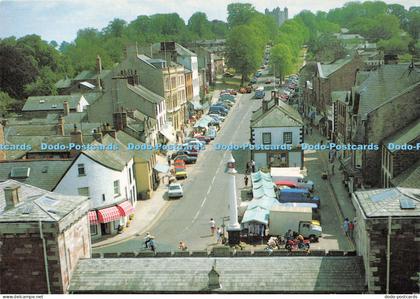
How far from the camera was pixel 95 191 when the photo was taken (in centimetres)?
4059

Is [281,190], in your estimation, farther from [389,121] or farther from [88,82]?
[88,82]

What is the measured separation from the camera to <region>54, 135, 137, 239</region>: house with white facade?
40.0 meters

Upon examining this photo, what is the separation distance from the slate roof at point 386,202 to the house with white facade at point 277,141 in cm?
3484

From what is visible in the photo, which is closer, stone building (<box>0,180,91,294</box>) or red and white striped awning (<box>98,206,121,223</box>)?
stone building (<box>0,180,91,294</box>)

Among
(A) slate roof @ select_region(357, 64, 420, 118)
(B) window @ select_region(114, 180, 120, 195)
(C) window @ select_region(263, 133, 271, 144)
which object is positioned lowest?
(B) window @ select_region(114, 180, 120, 195)

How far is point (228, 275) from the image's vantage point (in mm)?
20500

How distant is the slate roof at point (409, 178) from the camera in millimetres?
33344

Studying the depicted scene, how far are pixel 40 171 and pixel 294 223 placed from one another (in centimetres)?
2121

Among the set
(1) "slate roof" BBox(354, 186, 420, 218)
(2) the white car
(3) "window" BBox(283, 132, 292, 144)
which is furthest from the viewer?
(3) "window" BBox(283, 132, 292, 144)

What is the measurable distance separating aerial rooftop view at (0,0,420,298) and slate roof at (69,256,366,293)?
2.4 inches

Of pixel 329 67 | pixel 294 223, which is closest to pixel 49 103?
pixel 329 67

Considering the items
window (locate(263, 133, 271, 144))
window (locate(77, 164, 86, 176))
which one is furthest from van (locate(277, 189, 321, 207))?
window (locate(77, 164, 86, 176))

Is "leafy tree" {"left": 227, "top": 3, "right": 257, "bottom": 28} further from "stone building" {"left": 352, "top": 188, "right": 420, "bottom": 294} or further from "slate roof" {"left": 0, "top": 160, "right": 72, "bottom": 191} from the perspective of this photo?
"stone building" {"left": 352, "top": 188, "right": 420, "bottom": 294}

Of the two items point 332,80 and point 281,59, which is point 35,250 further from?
point 281,59
